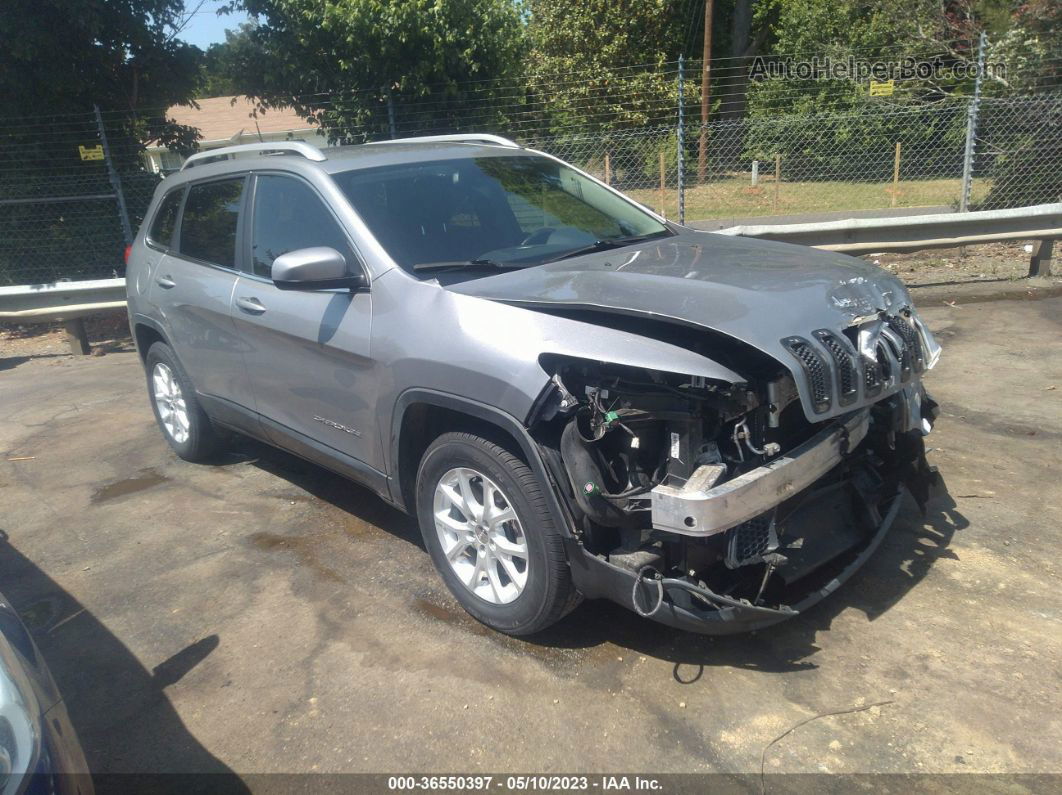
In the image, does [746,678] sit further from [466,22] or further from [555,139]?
[466,22]

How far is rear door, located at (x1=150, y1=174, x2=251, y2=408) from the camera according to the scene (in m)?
4.79

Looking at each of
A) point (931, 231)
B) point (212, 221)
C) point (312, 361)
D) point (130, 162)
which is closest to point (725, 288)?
point (312, 361)

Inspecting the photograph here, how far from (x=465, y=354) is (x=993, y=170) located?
10.9 meters

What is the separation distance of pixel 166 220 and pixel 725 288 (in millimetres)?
3954

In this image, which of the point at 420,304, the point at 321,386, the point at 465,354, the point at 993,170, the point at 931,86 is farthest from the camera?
the point at 931,86

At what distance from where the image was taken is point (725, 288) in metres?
3.17

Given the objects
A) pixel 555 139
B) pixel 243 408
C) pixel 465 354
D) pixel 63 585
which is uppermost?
pixel 555 139

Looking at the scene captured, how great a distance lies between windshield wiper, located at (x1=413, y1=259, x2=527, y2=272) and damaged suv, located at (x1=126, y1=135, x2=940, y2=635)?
20 millimetres

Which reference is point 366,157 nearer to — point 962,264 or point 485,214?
point 485,214

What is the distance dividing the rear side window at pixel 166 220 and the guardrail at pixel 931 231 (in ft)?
16.7

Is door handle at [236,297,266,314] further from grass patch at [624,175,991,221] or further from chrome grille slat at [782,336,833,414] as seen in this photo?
grass patch at [624,175,991,221]

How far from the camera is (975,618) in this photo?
11.3 feet

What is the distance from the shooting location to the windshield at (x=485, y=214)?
394 cm

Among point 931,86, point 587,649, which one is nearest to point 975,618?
point 587,649
